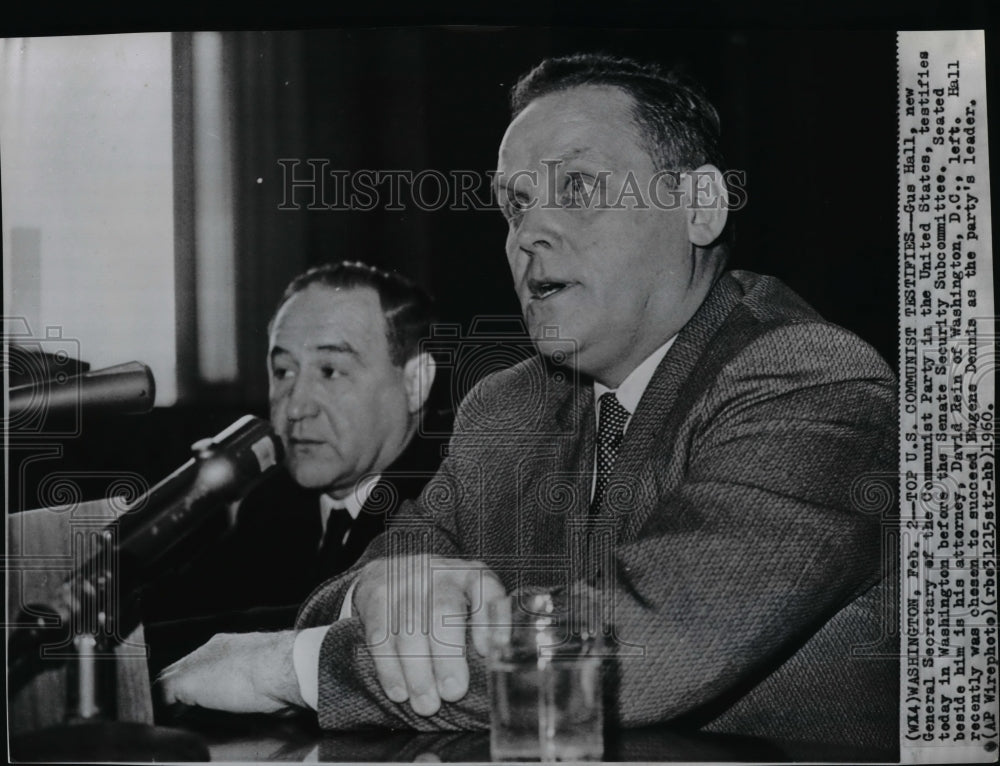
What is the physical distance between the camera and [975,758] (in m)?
1.64

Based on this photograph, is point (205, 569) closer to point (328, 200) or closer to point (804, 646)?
point (328, 200)

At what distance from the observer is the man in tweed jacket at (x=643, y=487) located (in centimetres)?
155

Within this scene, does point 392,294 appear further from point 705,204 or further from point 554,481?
point 705,204

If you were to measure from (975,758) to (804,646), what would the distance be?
33 cm

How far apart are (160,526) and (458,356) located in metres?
0.50

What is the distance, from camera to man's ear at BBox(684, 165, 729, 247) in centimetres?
163

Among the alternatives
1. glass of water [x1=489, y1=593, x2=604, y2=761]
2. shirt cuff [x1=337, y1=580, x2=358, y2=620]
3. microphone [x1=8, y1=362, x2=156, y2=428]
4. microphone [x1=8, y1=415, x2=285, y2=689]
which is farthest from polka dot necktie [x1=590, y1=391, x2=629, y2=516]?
microphone [x1=8, y1=362, x2=156, y2=428]

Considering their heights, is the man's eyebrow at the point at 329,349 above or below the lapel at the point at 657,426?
above

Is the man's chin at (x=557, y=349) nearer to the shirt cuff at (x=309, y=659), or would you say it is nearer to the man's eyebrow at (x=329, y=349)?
the man's eyebrow at (x=329, y=349)

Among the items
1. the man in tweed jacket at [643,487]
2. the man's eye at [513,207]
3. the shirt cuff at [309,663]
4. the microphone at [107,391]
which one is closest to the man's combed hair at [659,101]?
the man in tweed jacket at [643,487]

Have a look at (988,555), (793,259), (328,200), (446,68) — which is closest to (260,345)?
(328,200)

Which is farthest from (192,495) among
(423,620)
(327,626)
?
(423,620)

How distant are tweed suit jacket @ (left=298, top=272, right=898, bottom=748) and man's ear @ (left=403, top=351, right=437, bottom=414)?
0.06 meters

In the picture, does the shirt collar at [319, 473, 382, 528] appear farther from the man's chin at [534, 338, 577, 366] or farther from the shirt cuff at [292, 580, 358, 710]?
the man's chin at [534, 338, 577, 366]
